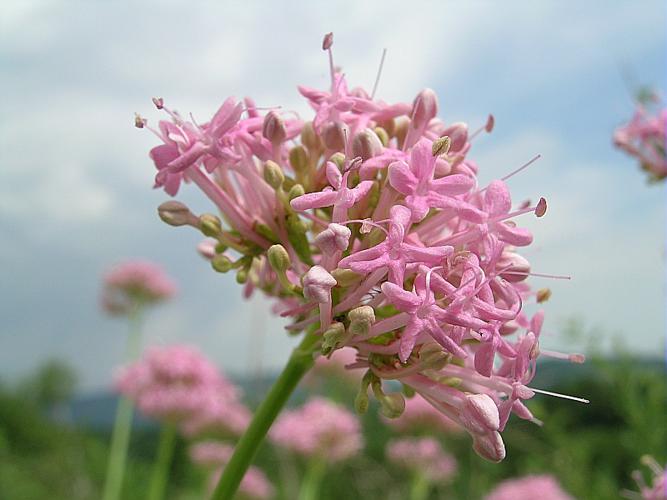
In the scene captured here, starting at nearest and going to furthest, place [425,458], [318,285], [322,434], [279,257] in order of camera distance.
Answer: [318,285], [279,257], [322,434], [425,458]

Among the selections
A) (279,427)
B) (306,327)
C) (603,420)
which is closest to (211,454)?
(279,427)

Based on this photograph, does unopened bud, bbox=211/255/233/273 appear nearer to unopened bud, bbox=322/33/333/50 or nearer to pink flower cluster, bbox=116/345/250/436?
unopened bud, bbox=322/33/333/50

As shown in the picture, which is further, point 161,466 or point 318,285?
point 161,466

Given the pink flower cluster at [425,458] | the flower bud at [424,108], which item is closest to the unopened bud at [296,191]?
the flower bud at [424,108]

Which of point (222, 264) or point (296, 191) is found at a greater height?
point (296, 191)

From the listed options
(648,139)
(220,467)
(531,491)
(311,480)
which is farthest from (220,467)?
(648,139)

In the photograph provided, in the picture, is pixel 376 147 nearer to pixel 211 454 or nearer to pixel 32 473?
pixel 211 454

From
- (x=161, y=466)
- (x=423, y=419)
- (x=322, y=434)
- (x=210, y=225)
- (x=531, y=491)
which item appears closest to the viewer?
(x=210, y=225)

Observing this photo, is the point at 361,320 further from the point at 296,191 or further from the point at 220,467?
the point at 220,467
